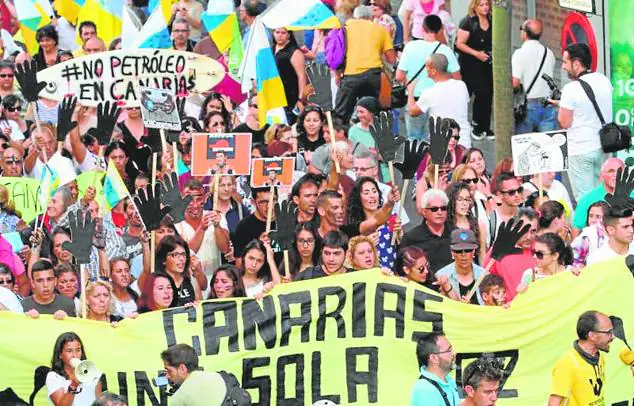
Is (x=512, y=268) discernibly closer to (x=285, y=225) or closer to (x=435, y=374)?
(x=285, y=225)

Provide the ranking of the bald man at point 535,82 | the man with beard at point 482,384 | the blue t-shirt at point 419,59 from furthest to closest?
the bald man at point 535,82
the blue t-shirt at point 419,59
the man with beard at point 482,384

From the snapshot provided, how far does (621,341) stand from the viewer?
598 inches

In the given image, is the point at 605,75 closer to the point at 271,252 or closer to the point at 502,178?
the point at 502,178

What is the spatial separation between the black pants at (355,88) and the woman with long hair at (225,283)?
16.3ft

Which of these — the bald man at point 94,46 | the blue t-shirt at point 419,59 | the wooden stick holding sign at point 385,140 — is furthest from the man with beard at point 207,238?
the bald man at point 94,46

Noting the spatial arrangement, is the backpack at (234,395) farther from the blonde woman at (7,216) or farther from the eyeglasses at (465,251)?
the blonde woman at (7,216)

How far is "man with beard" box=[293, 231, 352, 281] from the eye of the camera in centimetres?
1577

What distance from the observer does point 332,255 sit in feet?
51.7

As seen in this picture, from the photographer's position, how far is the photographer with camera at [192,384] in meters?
12.8

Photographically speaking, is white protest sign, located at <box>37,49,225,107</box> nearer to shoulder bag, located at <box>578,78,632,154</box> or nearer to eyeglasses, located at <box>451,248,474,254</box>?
shoulder bag, located at <box>578,78,632,154</box>

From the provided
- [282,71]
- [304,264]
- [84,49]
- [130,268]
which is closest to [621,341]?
[304,264]

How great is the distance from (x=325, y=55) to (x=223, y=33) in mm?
1124

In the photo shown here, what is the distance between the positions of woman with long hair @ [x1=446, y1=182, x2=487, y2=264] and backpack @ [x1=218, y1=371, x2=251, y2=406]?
2.85m

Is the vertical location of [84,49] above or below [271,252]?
above
